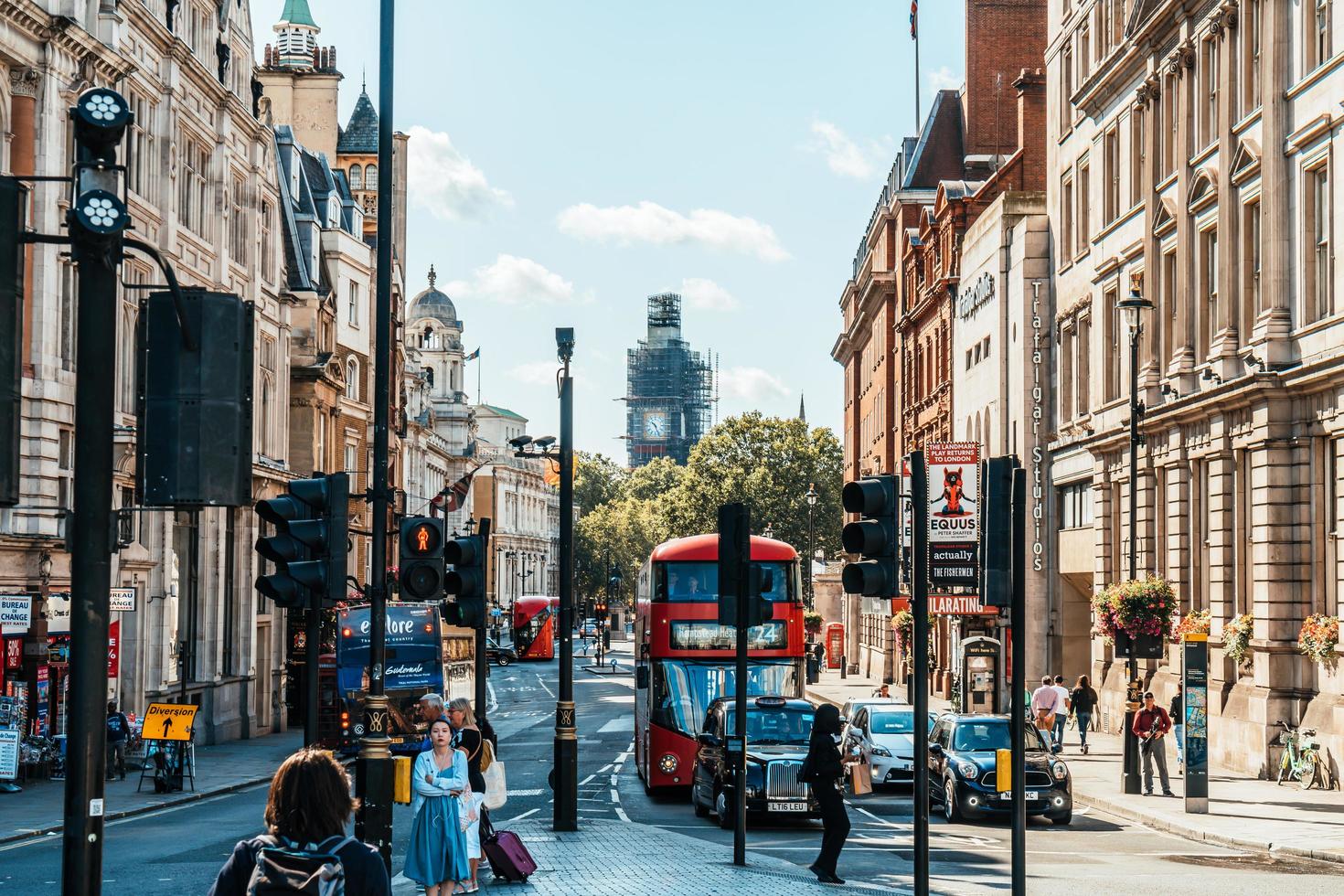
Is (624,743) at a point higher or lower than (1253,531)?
lower

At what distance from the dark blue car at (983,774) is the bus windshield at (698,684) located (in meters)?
2.60

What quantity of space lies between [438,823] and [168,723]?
19.4 meters

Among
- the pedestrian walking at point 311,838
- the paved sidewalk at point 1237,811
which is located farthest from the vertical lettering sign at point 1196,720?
the pedestrian walking at point 311,838

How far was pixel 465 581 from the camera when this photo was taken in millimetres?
18828

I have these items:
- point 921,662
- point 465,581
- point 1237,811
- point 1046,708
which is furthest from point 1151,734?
point 921,662

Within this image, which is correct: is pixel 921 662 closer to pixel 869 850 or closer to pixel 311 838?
pixel 311 838

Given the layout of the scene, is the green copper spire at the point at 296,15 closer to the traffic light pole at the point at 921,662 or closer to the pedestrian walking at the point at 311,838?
the traffic light pole at the point at 921,662

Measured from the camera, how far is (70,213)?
805 centimetres

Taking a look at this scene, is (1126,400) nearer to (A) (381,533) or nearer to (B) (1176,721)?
(B) (1176,721)

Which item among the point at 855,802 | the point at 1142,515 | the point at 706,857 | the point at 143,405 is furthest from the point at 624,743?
the point at 143,405

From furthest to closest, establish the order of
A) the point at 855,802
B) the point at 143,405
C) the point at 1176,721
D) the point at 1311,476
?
the point at 1176,721 → the point at 1311,476 → the point at 855,802 → the point at 143,405

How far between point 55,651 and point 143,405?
28831 millimetres

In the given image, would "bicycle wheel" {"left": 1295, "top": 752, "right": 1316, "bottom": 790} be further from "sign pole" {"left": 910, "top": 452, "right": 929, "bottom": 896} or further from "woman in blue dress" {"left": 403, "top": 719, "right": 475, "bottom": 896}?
"woman in blue dress" {"left": 403, "top": 719, "right": 475, "bottom": 896}

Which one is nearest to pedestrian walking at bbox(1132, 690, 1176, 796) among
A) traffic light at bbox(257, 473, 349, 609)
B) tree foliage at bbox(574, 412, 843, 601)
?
traffic light at bbox(257, 473, 349, 609)
